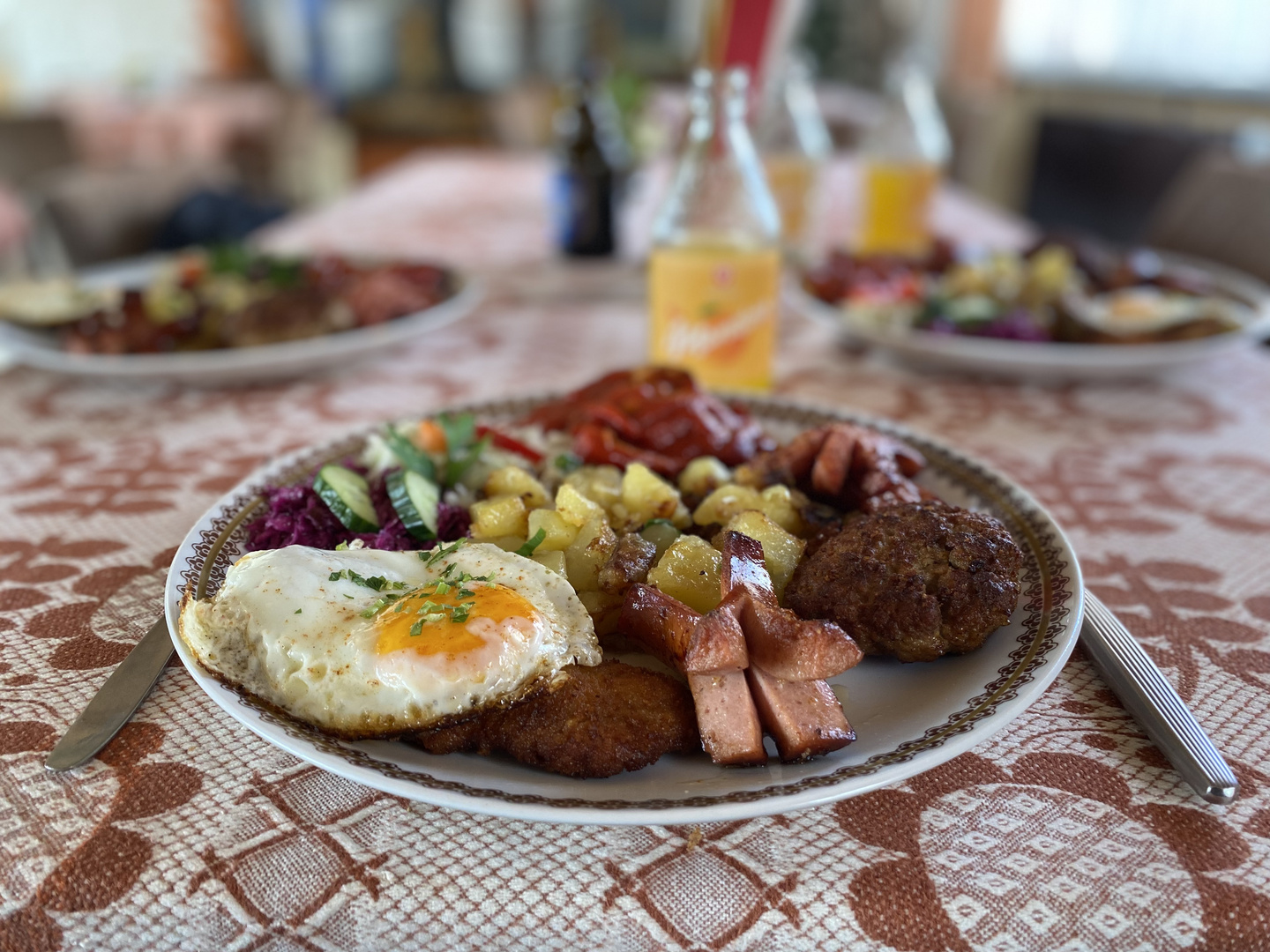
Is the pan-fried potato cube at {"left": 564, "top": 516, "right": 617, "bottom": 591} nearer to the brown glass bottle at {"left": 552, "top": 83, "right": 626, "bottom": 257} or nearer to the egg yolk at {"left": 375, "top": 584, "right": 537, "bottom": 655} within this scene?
the egg yolk at {"left": 375, "top": 584, "right": 537, "bottom": 655}

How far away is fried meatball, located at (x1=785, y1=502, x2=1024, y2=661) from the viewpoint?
1035mm

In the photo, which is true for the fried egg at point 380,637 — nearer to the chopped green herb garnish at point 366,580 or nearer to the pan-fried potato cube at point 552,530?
the chopped green herb garnish at point 366,580

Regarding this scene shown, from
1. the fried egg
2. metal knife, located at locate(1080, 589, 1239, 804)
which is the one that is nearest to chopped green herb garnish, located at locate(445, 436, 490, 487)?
the fried egg

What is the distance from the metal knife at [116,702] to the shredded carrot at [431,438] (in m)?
0.44

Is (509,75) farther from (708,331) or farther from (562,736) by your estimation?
(562,736)

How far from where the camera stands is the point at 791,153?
10.3 feet

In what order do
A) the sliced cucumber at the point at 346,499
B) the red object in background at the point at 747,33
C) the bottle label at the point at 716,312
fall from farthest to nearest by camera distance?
the red object in background at the point at 747,33 < the bottle label at the point at 716,312 < the sliced cucumber at the point at 346,499

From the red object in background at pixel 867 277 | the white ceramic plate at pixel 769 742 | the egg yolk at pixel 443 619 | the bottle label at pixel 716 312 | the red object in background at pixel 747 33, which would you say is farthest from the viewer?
the red object in background at pixel 867 277

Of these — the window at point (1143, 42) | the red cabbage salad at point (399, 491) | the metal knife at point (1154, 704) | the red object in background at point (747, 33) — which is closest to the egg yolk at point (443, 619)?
the red cabbage salad at point (399, 491)

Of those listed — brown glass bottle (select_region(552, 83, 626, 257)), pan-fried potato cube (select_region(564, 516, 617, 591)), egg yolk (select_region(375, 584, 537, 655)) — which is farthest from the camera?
brown glass bottle (select_region(552, 83, 626, 257))

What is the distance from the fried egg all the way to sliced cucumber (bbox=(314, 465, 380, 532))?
19cm

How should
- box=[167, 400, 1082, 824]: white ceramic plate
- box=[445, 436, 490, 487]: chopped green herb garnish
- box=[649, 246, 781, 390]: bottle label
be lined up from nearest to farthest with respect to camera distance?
box=[167, 400, 1082, 824]: white ceramic plate, box=[445, 436, 490, 487]: chopped green herb garnish, box=[649, 246, 781, 390]: bottle label

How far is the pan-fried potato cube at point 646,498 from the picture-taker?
1292 mm

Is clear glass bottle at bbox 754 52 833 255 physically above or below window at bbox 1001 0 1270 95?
below
